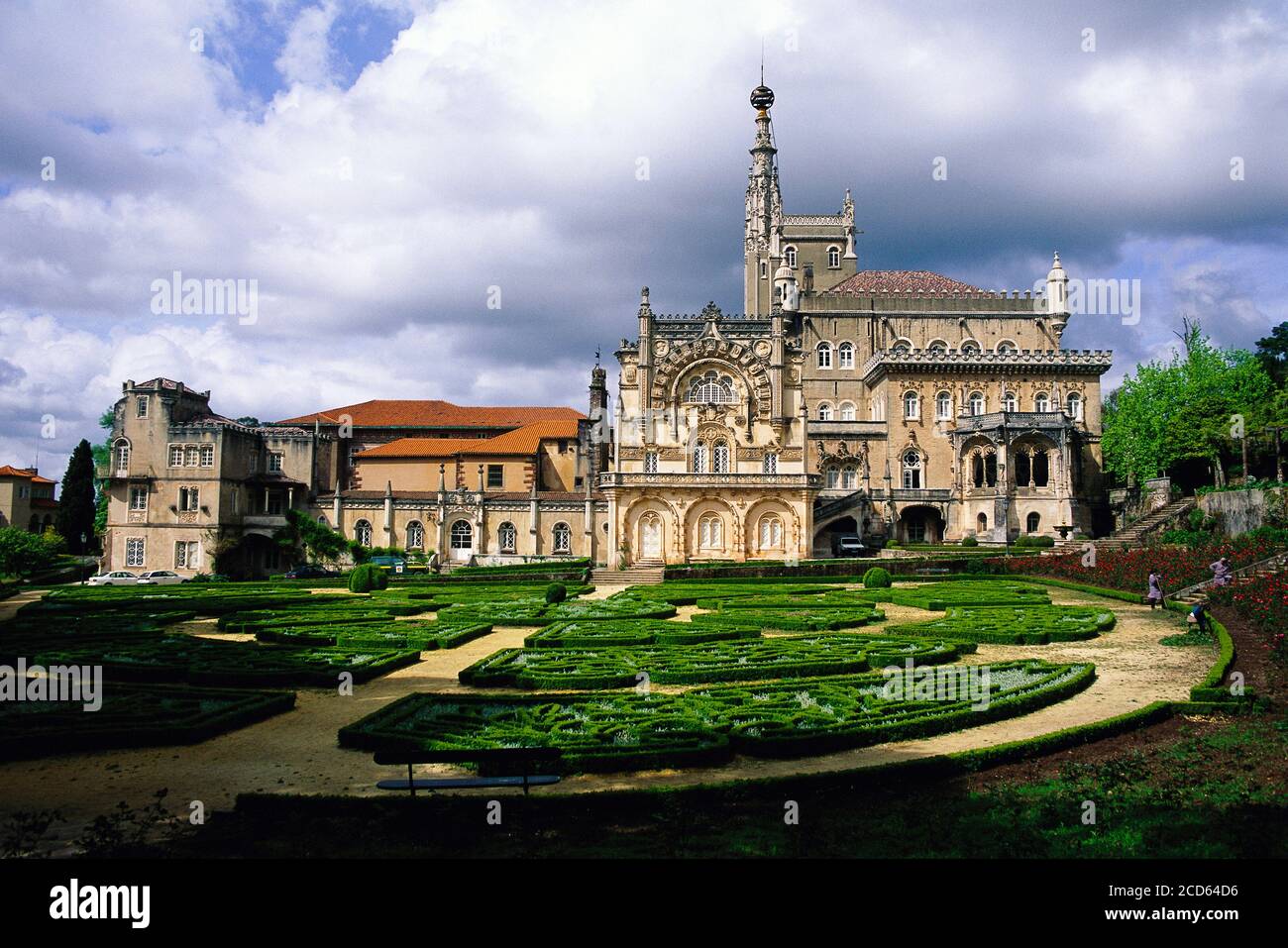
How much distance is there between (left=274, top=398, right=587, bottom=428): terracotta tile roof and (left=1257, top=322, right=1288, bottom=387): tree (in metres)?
56.2

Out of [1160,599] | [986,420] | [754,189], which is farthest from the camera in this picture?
[754,189]

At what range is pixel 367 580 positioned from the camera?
38.7 meters

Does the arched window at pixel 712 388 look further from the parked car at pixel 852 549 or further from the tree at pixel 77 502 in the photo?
the tree at pixel 77 502

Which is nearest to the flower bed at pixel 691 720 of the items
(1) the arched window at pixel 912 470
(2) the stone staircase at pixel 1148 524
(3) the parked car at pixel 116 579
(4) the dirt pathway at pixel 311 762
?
(4) the dirt pathway at pixel 311 762

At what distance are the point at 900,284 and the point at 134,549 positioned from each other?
60325mm

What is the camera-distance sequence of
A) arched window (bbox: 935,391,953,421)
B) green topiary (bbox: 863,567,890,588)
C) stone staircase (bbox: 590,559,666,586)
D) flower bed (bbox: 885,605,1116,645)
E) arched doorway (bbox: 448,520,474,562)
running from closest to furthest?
flower bed (bbox: 885,605,1116,645), green topiary (bbox: 863,567,890,588), stone staircase (bbox: 590,559,666,586), arched doorway (bbox: 448,520,474,562), arched window (bbox: 935,391,953,421)

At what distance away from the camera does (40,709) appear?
15.0 meters

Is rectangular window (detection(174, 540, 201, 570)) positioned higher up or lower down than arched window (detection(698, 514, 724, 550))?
lower down

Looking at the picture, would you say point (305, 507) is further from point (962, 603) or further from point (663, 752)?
point (663, 752)

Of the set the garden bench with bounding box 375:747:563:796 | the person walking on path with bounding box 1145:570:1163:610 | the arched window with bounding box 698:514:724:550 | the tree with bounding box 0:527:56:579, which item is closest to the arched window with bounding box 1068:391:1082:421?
the arched window with bounding box 698:514:724:550

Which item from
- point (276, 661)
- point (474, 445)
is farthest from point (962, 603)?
point (474, 445)

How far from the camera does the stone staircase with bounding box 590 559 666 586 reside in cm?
4281

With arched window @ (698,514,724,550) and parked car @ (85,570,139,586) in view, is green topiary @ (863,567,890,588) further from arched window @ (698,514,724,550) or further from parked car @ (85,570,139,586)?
parked car @ (85,570,139,586)
